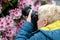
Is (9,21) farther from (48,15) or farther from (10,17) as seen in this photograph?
(48,15)

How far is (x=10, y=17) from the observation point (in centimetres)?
376

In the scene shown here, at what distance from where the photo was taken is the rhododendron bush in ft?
12.2

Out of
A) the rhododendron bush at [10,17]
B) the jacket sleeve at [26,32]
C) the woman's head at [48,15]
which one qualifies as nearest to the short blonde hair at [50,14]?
the woman's head at [48,15]

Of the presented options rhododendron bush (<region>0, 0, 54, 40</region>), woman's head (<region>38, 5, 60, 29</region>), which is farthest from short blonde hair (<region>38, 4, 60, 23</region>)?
rhododendron bush (<region>0, 0, 54, 40</region>)

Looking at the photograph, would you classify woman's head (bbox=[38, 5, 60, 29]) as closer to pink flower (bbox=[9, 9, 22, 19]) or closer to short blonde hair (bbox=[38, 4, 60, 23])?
short blonde hair (bbox=[38, 4, 60, 23])

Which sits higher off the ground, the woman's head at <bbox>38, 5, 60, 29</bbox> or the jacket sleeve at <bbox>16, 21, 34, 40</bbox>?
the woman's head at <bbox>38, 5, 60, 29</bbox>

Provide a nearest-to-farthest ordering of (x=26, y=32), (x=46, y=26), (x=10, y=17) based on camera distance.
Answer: (x=46, y=26) → (x=26, y=32) → (x=10, y=17)

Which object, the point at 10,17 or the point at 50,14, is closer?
the point at 50,14

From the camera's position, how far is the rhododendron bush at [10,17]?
12.2 feet

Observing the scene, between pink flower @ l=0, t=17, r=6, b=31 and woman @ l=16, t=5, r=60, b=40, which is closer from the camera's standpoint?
woman @ l=16, t=5, r=60, b=40

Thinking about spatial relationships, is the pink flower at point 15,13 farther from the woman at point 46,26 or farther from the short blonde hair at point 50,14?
the short blonde hair at point 50,14

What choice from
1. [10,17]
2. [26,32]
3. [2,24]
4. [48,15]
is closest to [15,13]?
[10,17]

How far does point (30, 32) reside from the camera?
2.67 metres

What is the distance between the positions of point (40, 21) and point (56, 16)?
0.15 meters
